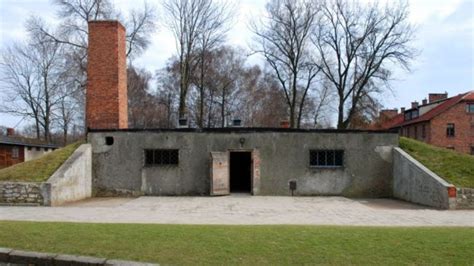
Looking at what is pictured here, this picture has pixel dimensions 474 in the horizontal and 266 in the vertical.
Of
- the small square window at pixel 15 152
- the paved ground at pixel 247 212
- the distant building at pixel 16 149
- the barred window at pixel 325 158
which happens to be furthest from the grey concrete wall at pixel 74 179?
the small square window at pixel 15 152

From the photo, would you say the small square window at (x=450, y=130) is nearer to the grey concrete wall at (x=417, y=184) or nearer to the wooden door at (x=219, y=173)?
the grey concrete wall at (x=417, y=184)

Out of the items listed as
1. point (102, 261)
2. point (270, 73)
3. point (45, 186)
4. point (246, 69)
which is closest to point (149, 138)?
point (45, 186)

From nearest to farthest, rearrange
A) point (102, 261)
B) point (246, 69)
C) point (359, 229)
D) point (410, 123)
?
1. point (102, 261)
2. point (359, 229)
3. point (246, 69)
4. point (410, 123)

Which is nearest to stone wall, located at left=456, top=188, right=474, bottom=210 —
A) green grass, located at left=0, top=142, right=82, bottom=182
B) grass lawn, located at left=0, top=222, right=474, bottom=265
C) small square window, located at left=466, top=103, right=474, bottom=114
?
grass lawn, located at left=0, top=222, right=474, bottom=265

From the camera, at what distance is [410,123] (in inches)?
1881

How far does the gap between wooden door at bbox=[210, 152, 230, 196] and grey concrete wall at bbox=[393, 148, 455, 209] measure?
6598 millimetres

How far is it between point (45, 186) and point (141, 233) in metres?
7.37

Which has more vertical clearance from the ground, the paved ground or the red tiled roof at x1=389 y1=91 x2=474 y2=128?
the red tiled roof at x1=389 y1=91 x2=474 y2=128

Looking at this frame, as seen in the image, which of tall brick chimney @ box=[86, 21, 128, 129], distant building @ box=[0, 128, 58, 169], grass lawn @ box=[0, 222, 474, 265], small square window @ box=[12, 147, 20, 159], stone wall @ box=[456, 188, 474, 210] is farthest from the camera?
small square window @ box=[12, 147, 20, 159]

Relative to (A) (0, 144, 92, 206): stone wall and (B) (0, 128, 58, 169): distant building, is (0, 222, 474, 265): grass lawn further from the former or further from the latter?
(B) (0, 128, 58, 169): distant building

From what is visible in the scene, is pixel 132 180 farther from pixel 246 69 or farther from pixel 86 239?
pixel 246 69

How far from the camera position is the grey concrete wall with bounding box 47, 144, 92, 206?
1405cm

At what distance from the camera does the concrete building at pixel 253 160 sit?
16.9m

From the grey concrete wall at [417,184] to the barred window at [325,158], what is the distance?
2.13m
